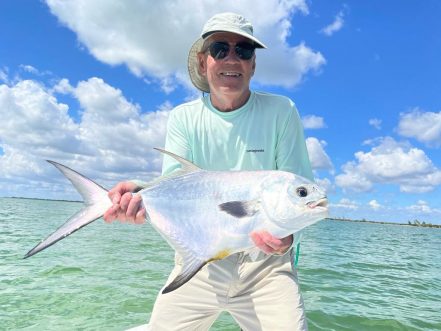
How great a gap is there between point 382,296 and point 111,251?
7.33 m

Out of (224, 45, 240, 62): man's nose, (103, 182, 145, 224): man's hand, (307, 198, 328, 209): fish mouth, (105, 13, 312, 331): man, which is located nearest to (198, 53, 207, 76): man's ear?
(105, 13, 312, 331): man

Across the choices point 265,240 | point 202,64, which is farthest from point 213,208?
point 202,64

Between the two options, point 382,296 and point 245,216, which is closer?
point 245,216

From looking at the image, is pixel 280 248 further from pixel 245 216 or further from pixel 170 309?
pixel 170 309

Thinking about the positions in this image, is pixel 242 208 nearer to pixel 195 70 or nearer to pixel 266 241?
pixel 266 241

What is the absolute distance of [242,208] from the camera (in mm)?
2242

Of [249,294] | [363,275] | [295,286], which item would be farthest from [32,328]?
[363,275]

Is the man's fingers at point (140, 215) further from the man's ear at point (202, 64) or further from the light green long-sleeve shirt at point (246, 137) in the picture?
the man's ear at point (202, 64)

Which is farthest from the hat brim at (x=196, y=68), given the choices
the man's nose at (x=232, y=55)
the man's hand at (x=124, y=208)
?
the man's hand at (x=124, y=208)

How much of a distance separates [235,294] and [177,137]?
1.27 metres

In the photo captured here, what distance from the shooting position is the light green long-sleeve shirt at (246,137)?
3.04m

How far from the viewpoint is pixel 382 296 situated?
26.7ft

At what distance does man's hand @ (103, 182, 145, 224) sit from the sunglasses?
4.11 feet

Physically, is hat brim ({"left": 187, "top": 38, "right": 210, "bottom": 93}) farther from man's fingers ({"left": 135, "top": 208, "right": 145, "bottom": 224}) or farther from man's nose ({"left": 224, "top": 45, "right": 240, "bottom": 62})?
man's fingers ({"left": 135, "top": 208, "right": 145, "bottom": 224})
